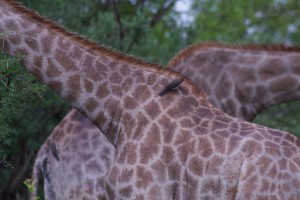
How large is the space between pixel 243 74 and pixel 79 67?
214 cm

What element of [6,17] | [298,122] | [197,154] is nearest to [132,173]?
[197,154]

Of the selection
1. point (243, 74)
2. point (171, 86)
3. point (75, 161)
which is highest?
point (243, 74)

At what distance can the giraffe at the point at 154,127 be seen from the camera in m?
5.71

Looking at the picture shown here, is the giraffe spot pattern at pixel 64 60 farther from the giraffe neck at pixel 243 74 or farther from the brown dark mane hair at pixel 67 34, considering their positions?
the giraffe neck at pixel 243 74

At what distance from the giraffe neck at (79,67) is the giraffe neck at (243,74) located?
1667mm

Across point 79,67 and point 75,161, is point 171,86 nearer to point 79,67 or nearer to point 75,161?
point 79,67

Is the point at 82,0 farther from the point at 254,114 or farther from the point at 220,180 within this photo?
the point at 220,180

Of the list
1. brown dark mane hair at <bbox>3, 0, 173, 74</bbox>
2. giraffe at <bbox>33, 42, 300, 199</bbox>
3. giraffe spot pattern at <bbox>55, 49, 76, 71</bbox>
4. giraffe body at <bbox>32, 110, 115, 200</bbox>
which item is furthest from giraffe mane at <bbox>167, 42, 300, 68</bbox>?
giraffe spot pattern at <bbox>55, 49, 76, 71</bbox>

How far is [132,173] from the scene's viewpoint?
5820 millimetres

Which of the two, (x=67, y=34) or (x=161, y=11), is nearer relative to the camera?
(x=67, y=34)

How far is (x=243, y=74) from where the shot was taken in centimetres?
780

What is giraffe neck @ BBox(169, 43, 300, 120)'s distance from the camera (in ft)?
25.0

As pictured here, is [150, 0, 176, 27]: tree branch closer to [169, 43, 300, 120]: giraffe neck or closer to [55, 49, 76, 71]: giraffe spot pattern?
A: [169, 43, 300, 120]: giraffe neck

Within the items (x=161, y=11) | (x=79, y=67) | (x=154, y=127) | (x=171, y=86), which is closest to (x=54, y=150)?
(x=79, y=67)
